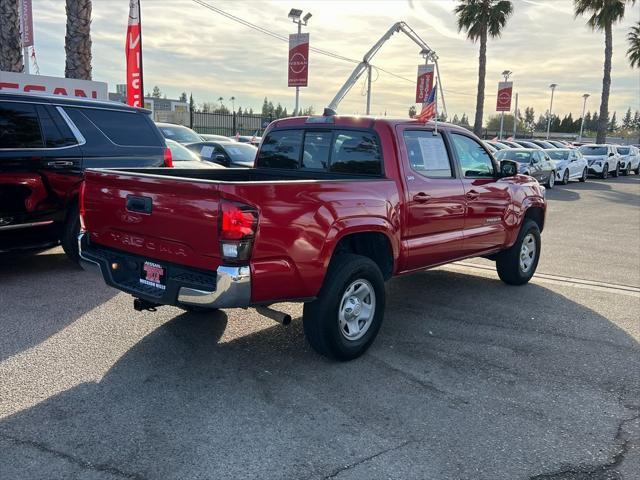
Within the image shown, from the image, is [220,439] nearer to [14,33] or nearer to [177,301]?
[177,301]

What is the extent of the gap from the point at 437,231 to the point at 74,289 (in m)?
3.87

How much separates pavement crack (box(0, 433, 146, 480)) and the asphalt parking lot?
12 millimetres

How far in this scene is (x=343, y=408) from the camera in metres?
3.77

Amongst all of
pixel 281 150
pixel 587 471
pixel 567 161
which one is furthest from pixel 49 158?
pixel 567 161

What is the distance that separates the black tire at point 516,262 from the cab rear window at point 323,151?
2.73 metres

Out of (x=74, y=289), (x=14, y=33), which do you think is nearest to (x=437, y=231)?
(x=74, y=289)

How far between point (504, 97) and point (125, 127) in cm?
4240

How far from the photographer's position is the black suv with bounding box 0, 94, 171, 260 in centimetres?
626

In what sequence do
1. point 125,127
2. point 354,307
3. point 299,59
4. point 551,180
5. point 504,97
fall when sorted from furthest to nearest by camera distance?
point 504,97 < point 551,180 < point 299,59 < point 125,127 < point 354,307

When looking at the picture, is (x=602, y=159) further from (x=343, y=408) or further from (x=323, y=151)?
(x=343, y=408)

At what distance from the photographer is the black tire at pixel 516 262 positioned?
6.97m

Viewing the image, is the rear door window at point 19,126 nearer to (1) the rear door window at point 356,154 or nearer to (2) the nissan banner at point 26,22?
(1) the rear door window at point 356,154

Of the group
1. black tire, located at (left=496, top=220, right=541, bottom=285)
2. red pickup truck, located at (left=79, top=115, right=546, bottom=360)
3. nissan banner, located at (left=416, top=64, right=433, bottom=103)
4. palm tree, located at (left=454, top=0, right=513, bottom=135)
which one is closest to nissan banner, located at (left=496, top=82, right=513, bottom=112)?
palm tree, located at (left=454, top=0, right=513, bottom=135)

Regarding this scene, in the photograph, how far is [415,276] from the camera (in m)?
7.49
